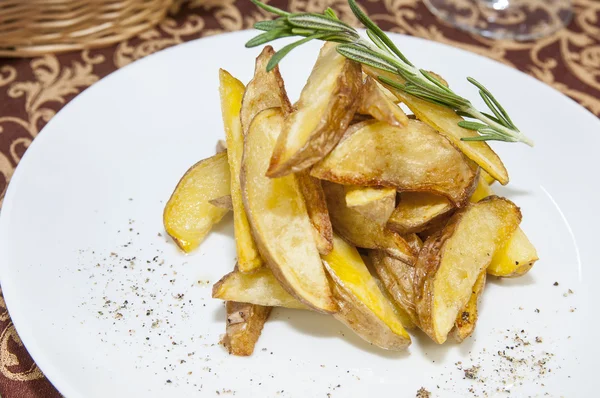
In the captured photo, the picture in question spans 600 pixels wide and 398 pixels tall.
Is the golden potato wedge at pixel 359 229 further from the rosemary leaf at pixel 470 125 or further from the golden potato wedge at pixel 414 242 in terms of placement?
the rosemary leaf at pixel 470 125

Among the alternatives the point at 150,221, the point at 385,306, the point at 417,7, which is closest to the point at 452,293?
the point at 385,306

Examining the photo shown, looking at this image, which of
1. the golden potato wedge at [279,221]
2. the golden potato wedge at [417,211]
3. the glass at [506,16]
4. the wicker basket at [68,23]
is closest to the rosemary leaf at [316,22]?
the golden potato wedge at [279,221]

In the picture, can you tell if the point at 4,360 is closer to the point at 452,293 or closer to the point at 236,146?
the point at 236,146

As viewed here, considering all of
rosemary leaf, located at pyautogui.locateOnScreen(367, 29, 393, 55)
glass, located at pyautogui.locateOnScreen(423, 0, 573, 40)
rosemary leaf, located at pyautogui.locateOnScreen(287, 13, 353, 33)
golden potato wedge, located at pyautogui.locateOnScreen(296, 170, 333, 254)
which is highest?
rosemary leaf, located at pyautogui.locateOnScreen(287, 13, 353, 33)

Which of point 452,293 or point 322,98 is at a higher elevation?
point 322,98

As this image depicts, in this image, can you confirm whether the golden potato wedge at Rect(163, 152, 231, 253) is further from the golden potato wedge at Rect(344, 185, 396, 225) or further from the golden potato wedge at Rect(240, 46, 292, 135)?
the golden potato wedge at Rect(344, 185, 396, 225)

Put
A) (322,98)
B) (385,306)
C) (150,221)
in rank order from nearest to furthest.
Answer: (322,98) < (385,306) < (150,221)

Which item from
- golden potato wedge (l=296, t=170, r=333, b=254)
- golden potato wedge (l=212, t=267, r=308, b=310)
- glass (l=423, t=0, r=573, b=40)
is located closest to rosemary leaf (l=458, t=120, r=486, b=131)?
golden potato wedge (l=296, t=170, r=333, b=254)
